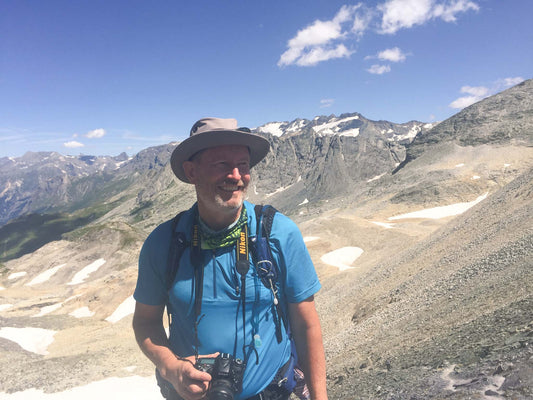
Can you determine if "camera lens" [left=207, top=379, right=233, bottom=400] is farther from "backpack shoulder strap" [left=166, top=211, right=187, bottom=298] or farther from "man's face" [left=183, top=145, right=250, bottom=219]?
"man's face" [left=183, top=145, right=250, bottom=219]

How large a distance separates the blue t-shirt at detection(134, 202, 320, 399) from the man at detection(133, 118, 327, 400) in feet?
0.03

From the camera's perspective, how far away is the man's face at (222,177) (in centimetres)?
352

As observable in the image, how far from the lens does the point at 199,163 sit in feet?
12.2

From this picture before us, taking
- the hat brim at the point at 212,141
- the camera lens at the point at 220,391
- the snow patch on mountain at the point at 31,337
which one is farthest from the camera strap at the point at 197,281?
the snow patch on mountain at the point at 31,337

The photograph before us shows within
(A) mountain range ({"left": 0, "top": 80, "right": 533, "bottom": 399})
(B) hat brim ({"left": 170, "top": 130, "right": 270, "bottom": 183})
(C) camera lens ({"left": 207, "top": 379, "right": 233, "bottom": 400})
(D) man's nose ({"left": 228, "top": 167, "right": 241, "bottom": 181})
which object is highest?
(B) hat brim ({"left": 170, "top": 130, "right": 270, "bottom": 183})

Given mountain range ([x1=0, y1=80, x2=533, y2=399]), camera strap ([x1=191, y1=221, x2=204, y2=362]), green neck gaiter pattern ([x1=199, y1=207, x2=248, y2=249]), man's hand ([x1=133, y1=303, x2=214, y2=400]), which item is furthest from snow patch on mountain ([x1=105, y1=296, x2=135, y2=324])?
green neck gaiter pattern ([x1=199, y1=207, x2=248, y2=249])

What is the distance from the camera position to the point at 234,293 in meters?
3.51

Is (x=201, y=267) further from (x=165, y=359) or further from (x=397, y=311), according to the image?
(x=397, y=311)

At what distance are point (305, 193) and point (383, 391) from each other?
184877mm

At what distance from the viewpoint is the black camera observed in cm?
323

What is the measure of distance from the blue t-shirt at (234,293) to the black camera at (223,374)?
147 mm

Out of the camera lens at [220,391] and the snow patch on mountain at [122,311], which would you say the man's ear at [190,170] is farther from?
the snow patch on mountain at [122,311]

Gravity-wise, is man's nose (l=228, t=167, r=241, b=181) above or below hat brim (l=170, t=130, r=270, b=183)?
below

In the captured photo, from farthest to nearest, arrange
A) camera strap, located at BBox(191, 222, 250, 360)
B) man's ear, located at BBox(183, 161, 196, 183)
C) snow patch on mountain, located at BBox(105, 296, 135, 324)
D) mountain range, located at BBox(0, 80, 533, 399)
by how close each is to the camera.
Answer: snow patch on mountain, located at BBox(105, 296, 135, 324) < mountain range, located at BBox(0, 80, 533, 399) < man's ear, located at BBox(183, 161, 196, 183) < camera strap, located at BBox(191, 222, 250, 360)
